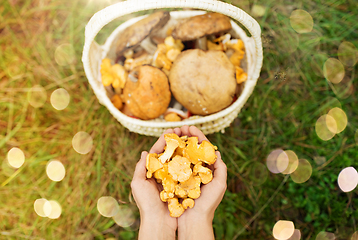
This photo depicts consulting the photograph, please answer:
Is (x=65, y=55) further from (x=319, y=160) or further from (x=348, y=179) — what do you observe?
(x=348, y=179)

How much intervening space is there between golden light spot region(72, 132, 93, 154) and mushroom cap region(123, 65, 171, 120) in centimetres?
89

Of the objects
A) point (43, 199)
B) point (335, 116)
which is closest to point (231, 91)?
point (335, 116)

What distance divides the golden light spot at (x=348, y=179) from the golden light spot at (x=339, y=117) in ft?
1.45

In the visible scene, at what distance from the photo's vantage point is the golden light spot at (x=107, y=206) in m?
2.52

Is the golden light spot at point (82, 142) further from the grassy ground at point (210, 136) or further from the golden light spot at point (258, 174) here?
the golden light spot at point (258, 174)

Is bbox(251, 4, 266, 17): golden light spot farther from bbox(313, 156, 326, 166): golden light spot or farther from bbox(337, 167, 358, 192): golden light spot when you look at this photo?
bbox(337, 167, 358, 192): golden light spot

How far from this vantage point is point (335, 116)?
2645mm

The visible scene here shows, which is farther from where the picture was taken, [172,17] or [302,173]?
[302,173]

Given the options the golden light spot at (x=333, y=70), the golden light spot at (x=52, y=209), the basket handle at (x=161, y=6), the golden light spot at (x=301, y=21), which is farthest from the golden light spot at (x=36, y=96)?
the golden light spot at (x=333, y=70)

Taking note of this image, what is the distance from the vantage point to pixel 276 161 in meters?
2.58

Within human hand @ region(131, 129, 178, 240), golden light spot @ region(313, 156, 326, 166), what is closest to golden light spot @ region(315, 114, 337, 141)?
golden light spot @ region(313, 156, 326, 166)

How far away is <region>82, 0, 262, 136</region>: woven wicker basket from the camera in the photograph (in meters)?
1.52

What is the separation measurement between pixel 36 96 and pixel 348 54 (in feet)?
12.3

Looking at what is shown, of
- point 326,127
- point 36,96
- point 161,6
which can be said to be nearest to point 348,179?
point 326,127
